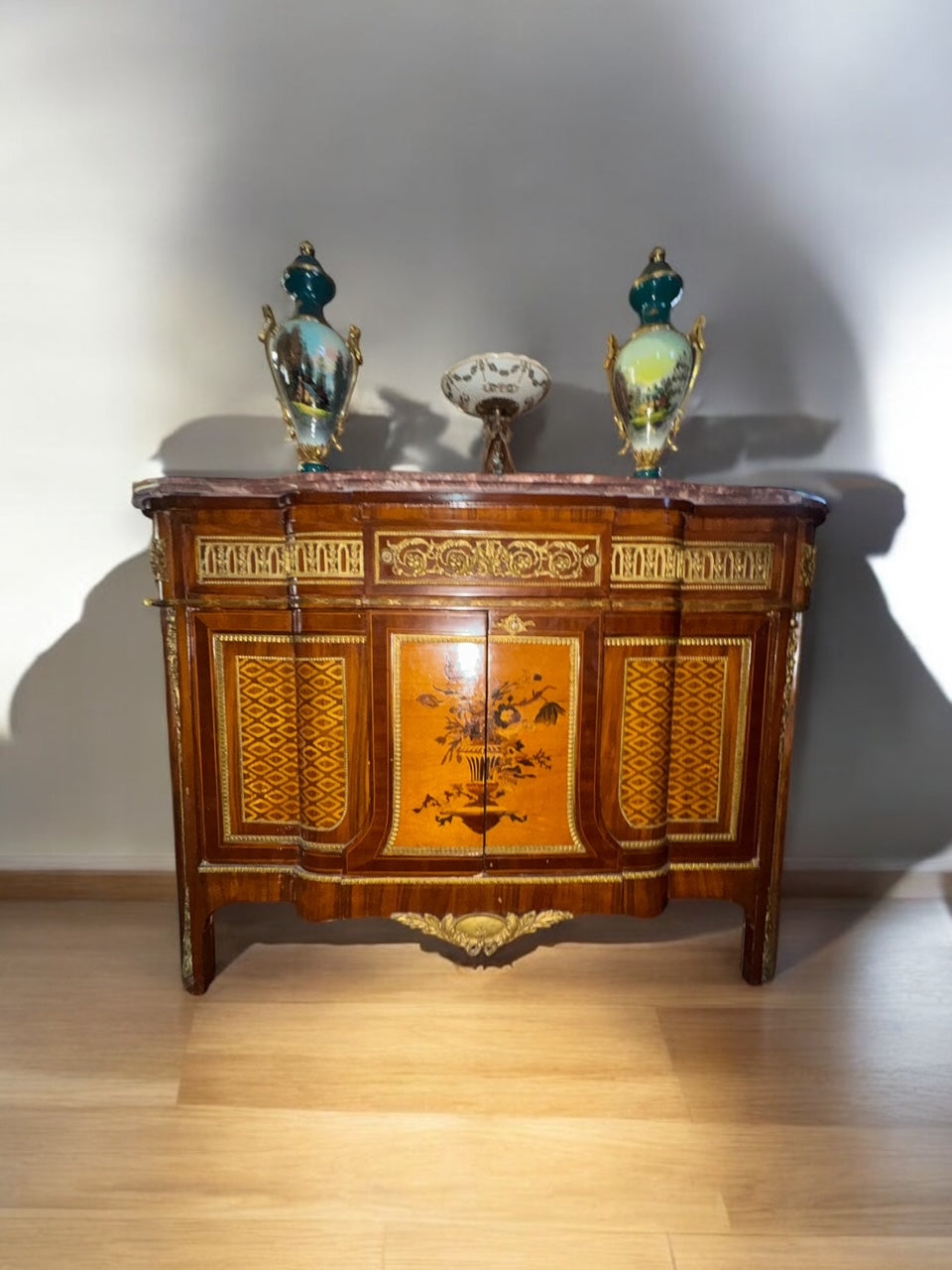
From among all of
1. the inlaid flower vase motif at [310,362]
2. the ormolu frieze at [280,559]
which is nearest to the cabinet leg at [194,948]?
the ormolu frieze at [280,559]

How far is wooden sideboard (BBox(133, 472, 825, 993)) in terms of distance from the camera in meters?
1.06

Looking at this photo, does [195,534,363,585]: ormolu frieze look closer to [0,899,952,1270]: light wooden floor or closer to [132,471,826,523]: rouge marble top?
[132,471,826,523]: rouge marble top

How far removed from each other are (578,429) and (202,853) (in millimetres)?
1145

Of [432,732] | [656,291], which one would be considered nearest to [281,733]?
[432,732]

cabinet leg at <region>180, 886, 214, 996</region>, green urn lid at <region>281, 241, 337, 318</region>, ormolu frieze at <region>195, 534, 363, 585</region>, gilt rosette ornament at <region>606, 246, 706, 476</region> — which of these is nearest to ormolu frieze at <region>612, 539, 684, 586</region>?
gilt rosette ornament at <region>606, 246, 706, 476</region>

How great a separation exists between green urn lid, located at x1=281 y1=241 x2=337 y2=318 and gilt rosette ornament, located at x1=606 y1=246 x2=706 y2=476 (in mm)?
529

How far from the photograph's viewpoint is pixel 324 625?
1.09 m

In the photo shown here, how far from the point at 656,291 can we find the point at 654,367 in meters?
0.14

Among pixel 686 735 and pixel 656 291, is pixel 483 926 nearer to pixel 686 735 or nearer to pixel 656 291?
pixel 686 735

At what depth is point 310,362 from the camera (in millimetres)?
1157

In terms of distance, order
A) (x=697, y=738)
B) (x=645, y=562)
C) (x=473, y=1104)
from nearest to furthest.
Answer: (x=473, y=1104), (x=645, y=562), (x=697, y=738)

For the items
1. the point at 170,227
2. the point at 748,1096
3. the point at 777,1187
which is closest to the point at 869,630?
the point at 748,1096

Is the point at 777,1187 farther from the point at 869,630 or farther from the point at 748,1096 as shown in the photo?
the point at 869,630

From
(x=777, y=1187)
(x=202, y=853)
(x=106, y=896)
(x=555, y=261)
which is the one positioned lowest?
(x=106, y=896)
